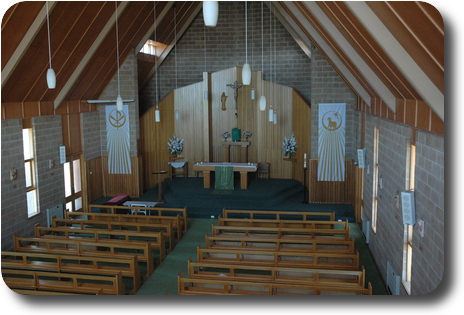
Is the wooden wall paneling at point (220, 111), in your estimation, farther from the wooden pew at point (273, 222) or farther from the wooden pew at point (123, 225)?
the wooden pew at point (273, 222)

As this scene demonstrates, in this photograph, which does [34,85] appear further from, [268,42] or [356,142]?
[268,42]

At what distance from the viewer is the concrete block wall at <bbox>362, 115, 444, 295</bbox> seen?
5.46 m

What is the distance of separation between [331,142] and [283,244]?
5612 millimetres

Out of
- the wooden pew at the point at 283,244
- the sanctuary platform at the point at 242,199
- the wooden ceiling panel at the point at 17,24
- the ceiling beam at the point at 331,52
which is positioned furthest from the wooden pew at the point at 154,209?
the ceiling beam at the point at 331,52

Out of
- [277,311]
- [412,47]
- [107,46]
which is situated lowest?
[277,311]

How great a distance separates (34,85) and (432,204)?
31.0 ft

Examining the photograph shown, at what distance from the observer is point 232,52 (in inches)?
765

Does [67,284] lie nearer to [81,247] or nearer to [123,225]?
[81,247]

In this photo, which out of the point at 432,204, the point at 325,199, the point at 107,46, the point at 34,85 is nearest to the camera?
the point at 432,204

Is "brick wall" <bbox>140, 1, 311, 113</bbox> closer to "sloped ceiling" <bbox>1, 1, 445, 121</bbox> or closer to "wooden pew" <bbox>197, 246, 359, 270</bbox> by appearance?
"sloped ceiling" <bbox>1, 1, 445, 121</bbox>

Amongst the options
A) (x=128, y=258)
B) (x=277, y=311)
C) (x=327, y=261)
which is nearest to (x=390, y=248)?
(x=327, y=261)

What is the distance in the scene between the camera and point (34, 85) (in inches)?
440

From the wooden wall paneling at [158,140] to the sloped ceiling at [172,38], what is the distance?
202 centimetres

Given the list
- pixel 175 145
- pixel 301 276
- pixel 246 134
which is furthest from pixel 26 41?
pixel 246 134
